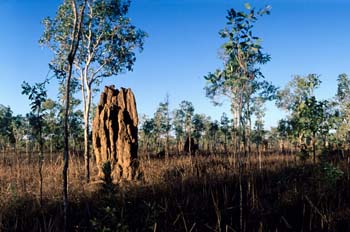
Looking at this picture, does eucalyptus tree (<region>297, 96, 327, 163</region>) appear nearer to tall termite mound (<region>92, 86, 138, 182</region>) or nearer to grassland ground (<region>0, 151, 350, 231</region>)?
grassland ground (<region>0, 151, 350, 231</region>)

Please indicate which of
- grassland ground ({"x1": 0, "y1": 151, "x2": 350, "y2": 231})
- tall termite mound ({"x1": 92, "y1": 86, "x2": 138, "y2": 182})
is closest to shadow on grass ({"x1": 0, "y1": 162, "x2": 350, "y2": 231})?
grassland ground ({"x1": 0, "y1": 151, "x2": 350, "y2": 231})

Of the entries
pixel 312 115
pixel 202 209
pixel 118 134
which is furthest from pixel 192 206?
pixel 312 115

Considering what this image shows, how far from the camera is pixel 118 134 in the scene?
11430 mm

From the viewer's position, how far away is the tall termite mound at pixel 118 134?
1103 centimetres

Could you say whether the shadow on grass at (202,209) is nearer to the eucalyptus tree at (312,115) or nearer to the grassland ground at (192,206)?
the grassland ground at (192,206)

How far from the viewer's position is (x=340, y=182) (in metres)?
8.65

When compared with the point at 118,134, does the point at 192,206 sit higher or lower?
lower

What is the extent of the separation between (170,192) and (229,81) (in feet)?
10.8

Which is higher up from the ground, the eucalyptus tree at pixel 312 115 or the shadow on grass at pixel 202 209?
the eucalyptus tree at pixel 312 115

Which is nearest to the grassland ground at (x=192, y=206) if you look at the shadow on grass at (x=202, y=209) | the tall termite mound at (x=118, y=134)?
the shadow on grass at (x=202, y=209)

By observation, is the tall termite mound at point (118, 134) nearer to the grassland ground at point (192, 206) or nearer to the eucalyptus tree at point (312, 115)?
the grassland ground at point (192, 206)

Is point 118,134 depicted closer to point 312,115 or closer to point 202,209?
point 202,209

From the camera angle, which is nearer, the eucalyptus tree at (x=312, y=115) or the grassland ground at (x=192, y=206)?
the grassland ground at (x=192, y=206)

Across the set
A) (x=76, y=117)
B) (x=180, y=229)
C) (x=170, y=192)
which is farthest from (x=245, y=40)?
(x=76, y=117)
